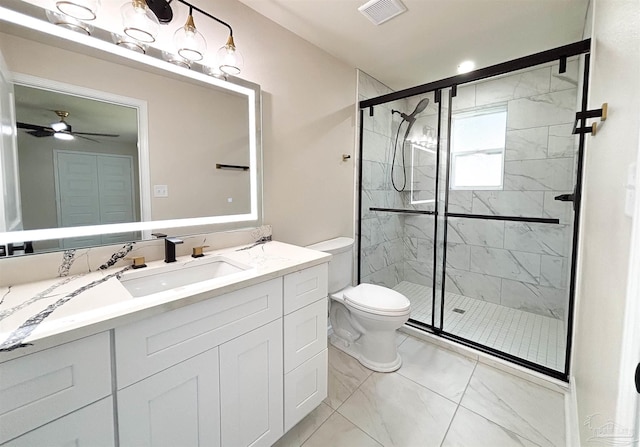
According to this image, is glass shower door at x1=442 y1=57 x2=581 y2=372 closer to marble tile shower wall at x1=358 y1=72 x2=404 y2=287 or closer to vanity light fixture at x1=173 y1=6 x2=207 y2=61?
marble tile shower wall at x1=358 y1=72 x2=404 y2=287

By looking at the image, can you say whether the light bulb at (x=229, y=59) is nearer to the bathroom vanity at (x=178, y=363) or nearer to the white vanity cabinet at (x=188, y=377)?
the bathroom vanity at (x=178, y=363)

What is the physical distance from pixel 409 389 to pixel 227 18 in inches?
97.4

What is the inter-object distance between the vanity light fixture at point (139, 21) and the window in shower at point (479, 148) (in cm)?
284

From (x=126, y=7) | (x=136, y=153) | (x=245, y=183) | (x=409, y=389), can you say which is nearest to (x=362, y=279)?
(x=409, y=389)

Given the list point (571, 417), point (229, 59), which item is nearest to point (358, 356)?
point (571, 417)

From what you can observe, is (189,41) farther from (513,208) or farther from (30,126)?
(513,208)

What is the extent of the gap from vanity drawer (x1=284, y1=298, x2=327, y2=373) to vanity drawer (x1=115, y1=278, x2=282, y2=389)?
14 centimetres

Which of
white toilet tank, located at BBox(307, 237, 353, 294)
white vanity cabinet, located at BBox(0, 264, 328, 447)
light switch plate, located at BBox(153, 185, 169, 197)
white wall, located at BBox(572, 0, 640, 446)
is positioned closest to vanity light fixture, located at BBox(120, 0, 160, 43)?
light switch plate, located at BBox(153, 185, 169, 197)

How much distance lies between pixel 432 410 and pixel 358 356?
1.94 feet

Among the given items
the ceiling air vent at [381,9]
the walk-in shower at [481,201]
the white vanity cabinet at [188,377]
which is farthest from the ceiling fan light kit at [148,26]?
the walk-in shower at [481,201]

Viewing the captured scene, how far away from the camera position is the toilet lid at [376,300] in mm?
1767

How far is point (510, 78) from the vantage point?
260 cm

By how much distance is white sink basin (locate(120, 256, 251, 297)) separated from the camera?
3.86 ft

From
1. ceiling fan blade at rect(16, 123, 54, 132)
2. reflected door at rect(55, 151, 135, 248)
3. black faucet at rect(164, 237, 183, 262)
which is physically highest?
ceiling fan blade at rect(16, 123, 54, 132)
